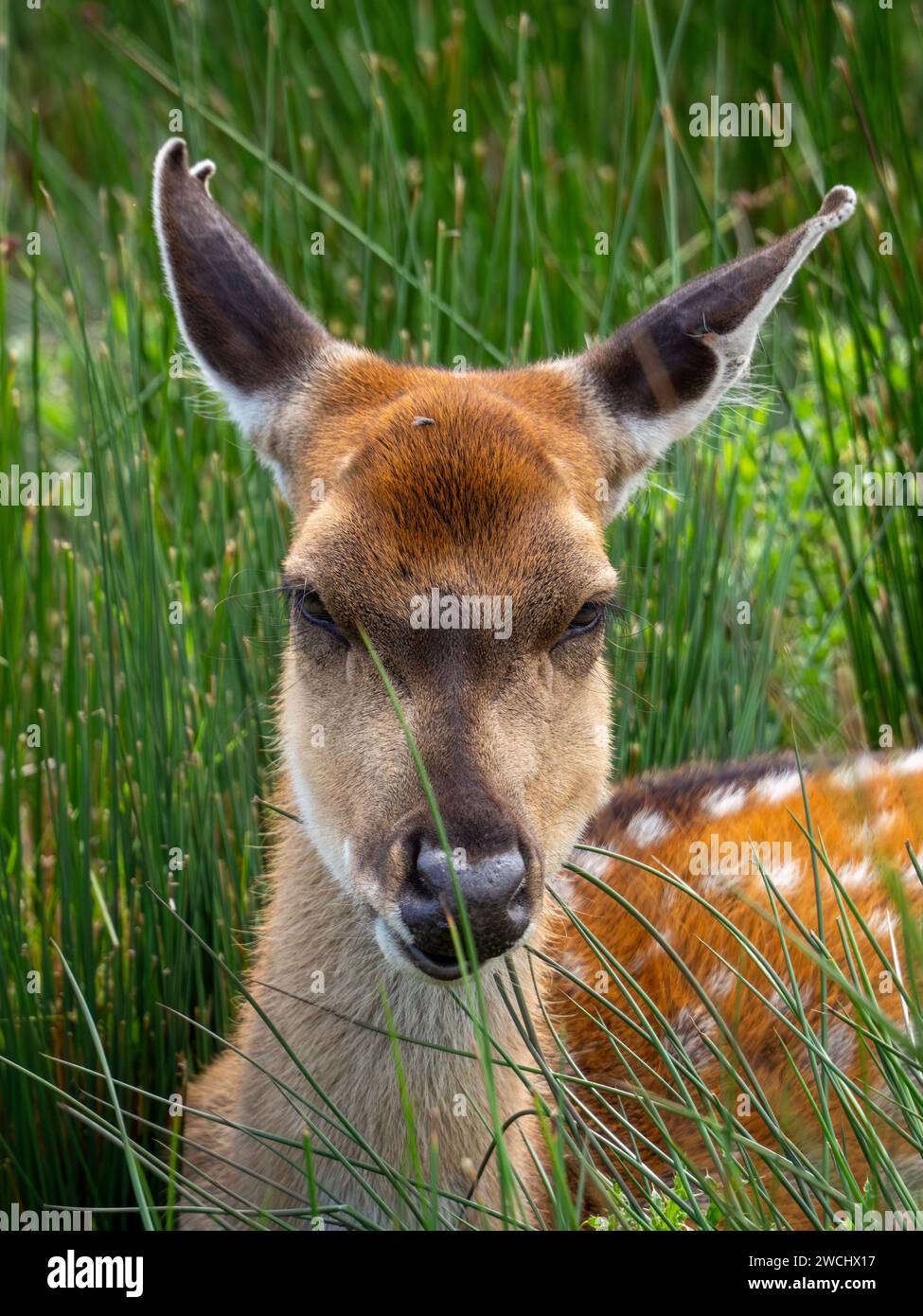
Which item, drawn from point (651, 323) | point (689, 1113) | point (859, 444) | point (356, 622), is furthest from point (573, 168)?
point (689, 1113)

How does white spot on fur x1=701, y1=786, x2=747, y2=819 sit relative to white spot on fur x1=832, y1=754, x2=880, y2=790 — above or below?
below

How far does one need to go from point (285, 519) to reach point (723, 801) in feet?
5.30

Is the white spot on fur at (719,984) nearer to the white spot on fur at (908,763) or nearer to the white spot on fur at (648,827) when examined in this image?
the white spot on fur at (648,827)

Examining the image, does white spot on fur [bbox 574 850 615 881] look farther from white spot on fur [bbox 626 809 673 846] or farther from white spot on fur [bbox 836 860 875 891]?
white spot on fur [bbox 836 860 875 891]

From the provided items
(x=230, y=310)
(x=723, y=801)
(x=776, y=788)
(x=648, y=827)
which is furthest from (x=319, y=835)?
(x=776, y=788)

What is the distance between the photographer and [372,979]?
330 cm

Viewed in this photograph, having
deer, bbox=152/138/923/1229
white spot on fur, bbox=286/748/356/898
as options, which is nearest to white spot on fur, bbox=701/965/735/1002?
deer, bbox=152/138/923/1229

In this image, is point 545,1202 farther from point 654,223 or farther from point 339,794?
point 654,223

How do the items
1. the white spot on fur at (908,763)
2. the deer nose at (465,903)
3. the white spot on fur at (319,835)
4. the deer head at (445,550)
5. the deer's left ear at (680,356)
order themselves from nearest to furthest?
the deer nose at (465,903) → the deer head at (445,550) → the white spot on fur at (319,835) → the deer's left ear at (680,356) → the white spot on fur at (908,763)

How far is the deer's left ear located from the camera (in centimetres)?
345

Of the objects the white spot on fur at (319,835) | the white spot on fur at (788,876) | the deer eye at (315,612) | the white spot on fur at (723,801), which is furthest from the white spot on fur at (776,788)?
the deer eye at (315,612)

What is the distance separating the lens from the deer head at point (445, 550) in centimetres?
281

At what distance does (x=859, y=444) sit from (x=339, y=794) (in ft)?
11.2

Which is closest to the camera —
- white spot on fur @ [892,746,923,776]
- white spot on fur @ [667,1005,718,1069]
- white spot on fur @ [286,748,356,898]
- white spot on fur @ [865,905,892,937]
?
white spot on fur @ [286,748,356,898]
